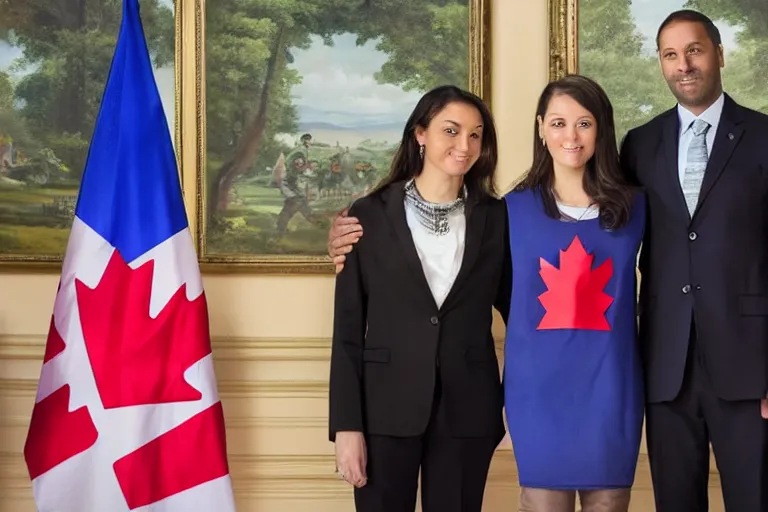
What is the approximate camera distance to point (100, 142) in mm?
2566

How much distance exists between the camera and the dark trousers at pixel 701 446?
2164 millimetres

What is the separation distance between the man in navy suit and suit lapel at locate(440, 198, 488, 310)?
16.1 inches

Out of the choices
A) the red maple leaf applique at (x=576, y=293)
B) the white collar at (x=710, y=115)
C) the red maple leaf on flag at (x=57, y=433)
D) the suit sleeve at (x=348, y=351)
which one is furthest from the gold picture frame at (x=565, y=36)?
the red maple leaf on flag at (x=57, y=433)

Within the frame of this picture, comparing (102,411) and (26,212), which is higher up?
(26,212)

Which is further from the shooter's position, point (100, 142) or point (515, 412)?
point (100, 142)

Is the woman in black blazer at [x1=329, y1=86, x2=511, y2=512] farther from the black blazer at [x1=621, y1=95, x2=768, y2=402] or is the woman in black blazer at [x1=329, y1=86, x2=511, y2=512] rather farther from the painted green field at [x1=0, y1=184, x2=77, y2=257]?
the painted green field at [x1=0, y1=184, x2=77, y2=257]

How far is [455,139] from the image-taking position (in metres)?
2.25

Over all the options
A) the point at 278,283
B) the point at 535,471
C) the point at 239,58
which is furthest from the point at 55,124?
the point at 535,471

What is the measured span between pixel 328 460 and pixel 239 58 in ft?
4.26

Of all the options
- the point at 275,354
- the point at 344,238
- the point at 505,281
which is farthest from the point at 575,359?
the point at 275,354

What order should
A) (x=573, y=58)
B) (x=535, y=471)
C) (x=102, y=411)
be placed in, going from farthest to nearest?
1. (x=573, y=58)
2. (x=102, y=411)
3. (x=535, y=471)

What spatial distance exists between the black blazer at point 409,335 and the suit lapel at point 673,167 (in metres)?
0.40

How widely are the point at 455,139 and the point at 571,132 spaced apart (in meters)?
0.27

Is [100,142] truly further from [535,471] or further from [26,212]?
[535,471]
